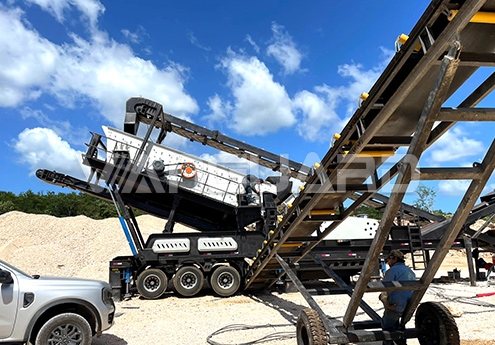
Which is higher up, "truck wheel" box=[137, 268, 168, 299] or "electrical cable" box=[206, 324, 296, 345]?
"truck wheel" box=[137, 268, 168, 299]

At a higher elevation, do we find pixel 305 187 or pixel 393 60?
pixel 393 60

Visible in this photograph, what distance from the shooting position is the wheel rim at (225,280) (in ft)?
38.3

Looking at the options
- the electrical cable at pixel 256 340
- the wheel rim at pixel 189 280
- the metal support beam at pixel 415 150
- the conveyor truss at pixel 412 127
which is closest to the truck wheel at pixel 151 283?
the wheel rim at pixel 189 280

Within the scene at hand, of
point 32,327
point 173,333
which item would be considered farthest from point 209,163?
point 32,327

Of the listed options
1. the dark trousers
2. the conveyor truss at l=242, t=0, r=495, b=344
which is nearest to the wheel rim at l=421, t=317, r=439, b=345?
the conveyor truss at l=242, t=0, r=495, b=344

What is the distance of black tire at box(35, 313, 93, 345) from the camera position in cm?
535

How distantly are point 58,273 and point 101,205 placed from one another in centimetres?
3752

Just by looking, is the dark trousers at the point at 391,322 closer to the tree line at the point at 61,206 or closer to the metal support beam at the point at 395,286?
the metal support beam at the point at 395,286

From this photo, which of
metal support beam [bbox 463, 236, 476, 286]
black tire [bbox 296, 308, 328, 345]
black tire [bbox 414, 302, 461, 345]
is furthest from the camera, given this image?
metal support beam [bbox 463, 236, 476, 286]

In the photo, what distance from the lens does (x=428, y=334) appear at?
5.13 meters

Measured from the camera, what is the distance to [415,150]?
3.68 meters

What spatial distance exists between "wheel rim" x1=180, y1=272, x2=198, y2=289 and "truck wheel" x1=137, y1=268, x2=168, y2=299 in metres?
0.55

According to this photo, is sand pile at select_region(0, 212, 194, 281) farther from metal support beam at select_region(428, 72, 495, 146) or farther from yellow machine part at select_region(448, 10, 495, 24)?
yellow machine part at select_region(448, 10, 495, 24)

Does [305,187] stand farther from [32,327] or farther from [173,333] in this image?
[32,327]
